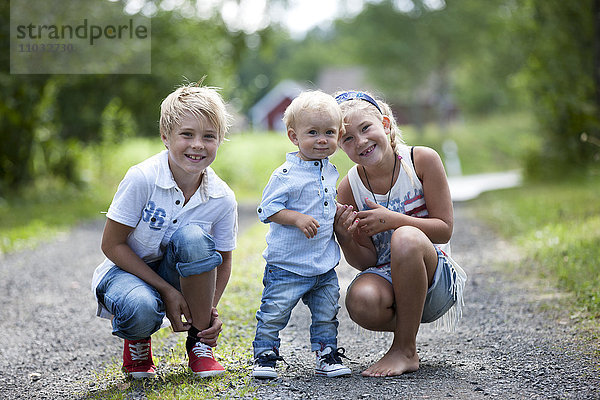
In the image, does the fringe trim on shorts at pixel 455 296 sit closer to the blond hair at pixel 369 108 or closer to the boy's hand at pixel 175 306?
the blond hair at pixel 369 108

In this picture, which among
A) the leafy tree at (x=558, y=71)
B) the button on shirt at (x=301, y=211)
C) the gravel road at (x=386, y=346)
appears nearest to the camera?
the gravel road at (x=386, y=346)

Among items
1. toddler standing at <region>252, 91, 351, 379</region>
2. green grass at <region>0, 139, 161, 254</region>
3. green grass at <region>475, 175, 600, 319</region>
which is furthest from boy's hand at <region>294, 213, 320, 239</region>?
green grass at <region>0, 139, 161, 254</region>

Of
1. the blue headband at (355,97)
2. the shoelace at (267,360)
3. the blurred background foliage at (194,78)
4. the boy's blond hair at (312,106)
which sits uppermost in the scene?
the blurred background foliage at (194,78)

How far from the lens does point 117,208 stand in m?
3.18

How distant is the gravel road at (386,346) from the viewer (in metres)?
3.02

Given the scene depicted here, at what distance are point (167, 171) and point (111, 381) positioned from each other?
105 cm

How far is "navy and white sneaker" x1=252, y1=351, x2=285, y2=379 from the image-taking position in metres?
3.15

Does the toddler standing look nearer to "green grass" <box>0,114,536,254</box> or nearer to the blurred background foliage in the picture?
"green grass" <box>0,114,536,254</box>

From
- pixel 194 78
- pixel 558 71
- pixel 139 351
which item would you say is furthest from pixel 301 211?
pixel 194 78

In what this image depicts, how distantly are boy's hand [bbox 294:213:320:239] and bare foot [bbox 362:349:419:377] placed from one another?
686mm

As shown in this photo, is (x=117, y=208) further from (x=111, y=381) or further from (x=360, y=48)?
(x=360, y=48)

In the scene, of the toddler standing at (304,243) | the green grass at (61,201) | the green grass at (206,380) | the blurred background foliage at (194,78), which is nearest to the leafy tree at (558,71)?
the blurred background foliage at (194,78)

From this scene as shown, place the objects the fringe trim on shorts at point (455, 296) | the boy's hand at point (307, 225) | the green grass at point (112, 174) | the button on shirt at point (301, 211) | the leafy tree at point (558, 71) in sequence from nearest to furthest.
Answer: the boy's hand at point (307, 225)
the button on shirt at point (301, 211)
the fringe trim on shorts at point (455, 296)
the green grass at point (112, 174)
the leafy tree at point (558, 71)

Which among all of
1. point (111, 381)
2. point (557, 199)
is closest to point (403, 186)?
point (111, 381)
